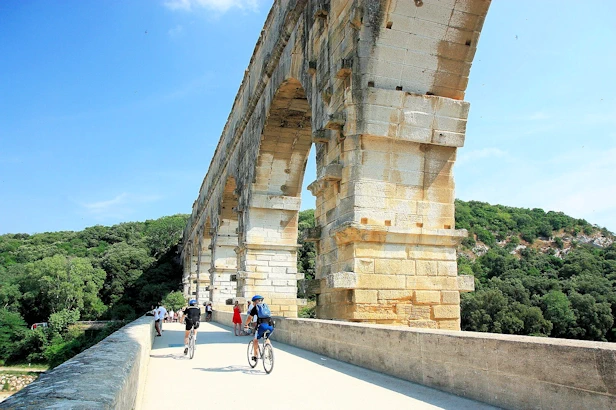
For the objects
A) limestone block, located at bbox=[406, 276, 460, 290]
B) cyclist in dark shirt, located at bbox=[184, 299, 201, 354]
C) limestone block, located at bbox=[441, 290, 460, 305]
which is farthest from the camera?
cyclist in dark shirt, located at bbox=[184, 299, 201, 354]

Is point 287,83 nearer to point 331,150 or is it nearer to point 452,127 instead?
point 331,150

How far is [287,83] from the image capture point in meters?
10.7

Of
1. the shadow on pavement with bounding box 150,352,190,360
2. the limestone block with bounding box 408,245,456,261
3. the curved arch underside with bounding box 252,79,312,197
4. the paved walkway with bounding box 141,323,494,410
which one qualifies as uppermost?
the curved arch underside with bounding box 252,79,312,197

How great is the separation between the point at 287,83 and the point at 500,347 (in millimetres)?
8510

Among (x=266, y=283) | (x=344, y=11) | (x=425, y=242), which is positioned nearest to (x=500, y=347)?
(x=425, y=242)

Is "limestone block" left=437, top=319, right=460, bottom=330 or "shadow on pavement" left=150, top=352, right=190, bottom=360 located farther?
"shadow on pavement" left=150, top=352, right=190, bottom=360

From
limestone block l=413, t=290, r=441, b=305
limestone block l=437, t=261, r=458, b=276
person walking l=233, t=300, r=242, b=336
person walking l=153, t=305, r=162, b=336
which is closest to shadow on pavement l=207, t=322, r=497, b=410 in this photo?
limestone block l=413, t=290, r=441, b=305

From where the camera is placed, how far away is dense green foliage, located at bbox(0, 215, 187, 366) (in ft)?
116

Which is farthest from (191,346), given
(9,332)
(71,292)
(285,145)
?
(71,292)

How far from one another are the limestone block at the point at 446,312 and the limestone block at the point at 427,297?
0.11 meters

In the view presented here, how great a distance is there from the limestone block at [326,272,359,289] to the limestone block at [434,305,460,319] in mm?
1253

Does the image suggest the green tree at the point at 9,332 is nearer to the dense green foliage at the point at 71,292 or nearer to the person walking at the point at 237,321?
the dense green foliage at the point at 71,292

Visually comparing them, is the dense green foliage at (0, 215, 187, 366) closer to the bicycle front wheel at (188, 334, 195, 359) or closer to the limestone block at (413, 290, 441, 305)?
the bicycle front wheel at (188, 334, 195, 359)

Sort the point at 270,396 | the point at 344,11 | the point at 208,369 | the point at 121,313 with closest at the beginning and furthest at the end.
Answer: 1. the point at 270,396
2. the point at 208,369
3. the point at 344,11
4. the point at 121,313
